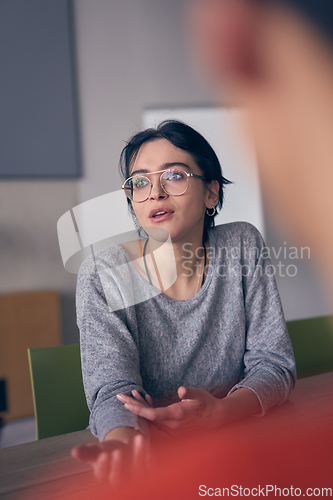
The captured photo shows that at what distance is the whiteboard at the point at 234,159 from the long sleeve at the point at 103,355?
151 centimetres

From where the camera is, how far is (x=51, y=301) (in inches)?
67.9

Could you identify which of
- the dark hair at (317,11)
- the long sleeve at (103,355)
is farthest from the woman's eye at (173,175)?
the dark hair at (317,11)

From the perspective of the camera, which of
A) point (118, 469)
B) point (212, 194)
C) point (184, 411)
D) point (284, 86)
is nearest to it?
point (118, 469)

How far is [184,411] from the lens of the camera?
0.52m

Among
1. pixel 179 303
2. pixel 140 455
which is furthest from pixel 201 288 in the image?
pixel 140 455

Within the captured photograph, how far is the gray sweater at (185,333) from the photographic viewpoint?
613 mm

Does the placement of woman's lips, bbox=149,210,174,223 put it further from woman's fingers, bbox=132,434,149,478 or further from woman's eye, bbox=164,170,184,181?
woman's fingers, bbox=132,434,149,478

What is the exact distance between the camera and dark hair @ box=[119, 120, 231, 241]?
78 centimetres

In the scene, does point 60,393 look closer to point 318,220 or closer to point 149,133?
point 149,133

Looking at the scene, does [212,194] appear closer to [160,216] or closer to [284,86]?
[160,216]

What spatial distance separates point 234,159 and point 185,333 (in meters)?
1.68

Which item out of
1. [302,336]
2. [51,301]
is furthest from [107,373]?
[51,301]

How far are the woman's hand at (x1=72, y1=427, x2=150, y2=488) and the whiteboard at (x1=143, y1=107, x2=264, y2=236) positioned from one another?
1726 millimetres

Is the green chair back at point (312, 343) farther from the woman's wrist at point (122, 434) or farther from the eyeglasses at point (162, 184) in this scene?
the woman's wrist at point (122, 434)
